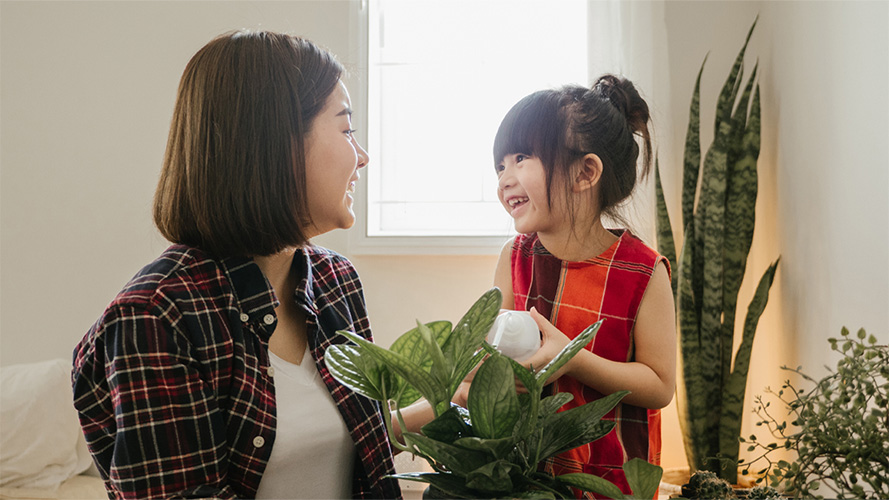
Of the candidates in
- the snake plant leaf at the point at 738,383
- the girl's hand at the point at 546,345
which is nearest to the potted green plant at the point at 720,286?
the snake plant leaf at the point at 738,383

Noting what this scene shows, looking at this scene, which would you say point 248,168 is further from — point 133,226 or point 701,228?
point 133,226

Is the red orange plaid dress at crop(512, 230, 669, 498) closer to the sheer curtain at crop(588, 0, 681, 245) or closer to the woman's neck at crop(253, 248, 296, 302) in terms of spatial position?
the woman's neck at crop(253, 248, 296, 302)

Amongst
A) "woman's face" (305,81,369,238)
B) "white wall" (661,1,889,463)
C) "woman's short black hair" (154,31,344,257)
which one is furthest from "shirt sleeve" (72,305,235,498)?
"white wall" (661,1,889,463)

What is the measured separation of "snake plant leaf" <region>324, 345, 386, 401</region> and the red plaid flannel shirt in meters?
0.34

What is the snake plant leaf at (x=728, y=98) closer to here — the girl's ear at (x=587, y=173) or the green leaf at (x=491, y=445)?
the girl's ear at (x=587, y=173)

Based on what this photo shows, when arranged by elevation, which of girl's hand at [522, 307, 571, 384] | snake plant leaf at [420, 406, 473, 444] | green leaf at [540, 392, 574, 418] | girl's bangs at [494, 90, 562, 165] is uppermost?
girl's bangs at [494, 90, 562, 165]

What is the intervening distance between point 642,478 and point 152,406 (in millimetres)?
566

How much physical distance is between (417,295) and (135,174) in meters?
1.18

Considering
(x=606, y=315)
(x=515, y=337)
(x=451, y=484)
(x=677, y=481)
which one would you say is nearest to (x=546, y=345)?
(x=515, y=337)

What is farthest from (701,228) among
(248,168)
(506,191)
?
(248,168)

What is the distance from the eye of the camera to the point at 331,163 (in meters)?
1.02

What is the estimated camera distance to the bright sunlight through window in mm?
2564

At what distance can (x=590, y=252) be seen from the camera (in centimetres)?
117

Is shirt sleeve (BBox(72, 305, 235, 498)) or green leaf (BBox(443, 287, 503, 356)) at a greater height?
green leaf (BBox(443, 287, 503, 356))
